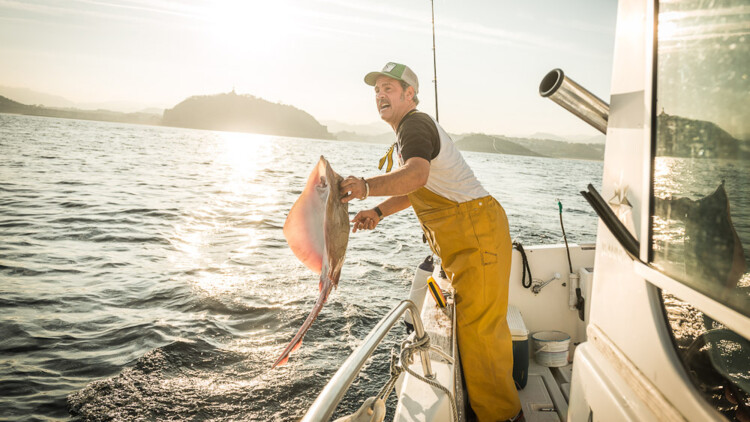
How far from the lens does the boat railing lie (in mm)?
1299

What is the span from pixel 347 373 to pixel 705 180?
121 centimetres

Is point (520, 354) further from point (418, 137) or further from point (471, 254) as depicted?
point (418, 137)

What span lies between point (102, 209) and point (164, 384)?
12.7m

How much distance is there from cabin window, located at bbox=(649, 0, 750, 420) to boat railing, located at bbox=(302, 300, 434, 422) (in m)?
0.96

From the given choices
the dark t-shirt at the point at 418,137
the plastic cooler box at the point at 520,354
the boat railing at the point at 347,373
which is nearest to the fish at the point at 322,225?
the boat railing at the point at 347,373

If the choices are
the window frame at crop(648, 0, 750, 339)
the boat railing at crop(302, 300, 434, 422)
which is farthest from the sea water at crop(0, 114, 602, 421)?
the window frame at crop(648, 0, 750, 339)

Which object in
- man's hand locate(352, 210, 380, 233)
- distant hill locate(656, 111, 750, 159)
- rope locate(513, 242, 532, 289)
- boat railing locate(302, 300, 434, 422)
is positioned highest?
distant hill locate(656, 111, 750, 159)

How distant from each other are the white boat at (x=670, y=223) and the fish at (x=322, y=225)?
1.65 ft

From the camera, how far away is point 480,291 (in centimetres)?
308

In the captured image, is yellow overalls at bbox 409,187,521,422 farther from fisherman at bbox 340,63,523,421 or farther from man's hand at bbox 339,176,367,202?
man's hand at bbox 339,176,367,202

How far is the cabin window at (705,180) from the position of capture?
0.86 m

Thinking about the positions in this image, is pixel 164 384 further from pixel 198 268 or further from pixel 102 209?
pixel 102 209

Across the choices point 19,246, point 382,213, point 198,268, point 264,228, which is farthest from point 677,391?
point 264,228

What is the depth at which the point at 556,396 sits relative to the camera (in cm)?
377
